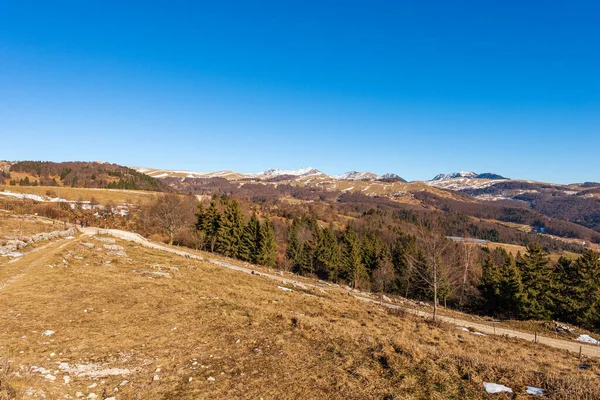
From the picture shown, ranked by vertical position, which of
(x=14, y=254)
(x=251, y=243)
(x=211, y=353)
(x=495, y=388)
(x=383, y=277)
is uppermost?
(x=495, y=388)

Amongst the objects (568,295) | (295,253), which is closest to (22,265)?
(295,253)

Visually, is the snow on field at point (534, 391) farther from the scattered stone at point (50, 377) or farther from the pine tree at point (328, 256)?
the pine tree at point (328, 256)

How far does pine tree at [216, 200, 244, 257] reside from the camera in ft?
218

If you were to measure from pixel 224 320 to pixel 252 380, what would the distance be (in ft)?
21.3

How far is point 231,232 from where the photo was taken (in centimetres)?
6900

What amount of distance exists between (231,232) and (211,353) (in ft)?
192

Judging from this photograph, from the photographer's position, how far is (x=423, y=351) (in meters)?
12.3

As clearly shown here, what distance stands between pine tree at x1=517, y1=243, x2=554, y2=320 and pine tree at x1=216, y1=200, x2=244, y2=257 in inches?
2245

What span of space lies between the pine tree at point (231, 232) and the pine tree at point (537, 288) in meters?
57.0

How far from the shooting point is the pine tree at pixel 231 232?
218 ft

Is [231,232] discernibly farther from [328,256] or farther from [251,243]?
[328,256]

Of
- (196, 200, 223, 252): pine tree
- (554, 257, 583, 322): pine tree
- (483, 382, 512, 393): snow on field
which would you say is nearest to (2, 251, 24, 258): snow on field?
(483, 382, 512, 393): snow on field

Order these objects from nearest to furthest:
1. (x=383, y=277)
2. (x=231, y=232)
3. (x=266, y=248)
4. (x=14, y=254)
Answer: (x=14, y=254) < (x=231, y=232) < (x=266, y=248) < (x=383, y=277)

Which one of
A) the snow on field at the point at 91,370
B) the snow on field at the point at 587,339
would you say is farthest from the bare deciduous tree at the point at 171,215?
the snow on field at the point at 587,339
